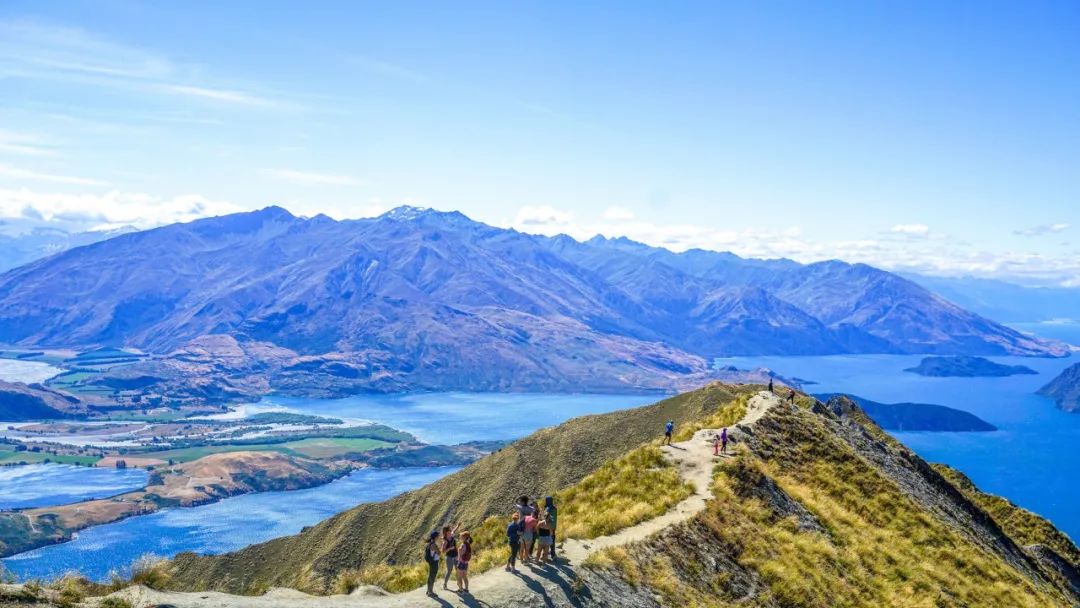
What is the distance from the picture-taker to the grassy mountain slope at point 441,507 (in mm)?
67688

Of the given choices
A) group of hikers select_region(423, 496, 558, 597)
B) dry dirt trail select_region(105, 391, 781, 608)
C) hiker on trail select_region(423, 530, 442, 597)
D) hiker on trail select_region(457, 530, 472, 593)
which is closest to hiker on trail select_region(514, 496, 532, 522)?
group of hikers select_region(423, 496, 558, 597)

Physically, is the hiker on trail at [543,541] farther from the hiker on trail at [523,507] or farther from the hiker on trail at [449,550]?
the hiker on trail at [449,550]

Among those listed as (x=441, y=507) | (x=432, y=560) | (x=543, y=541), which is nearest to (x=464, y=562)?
(x=432, y=560)

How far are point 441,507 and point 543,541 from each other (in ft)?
164

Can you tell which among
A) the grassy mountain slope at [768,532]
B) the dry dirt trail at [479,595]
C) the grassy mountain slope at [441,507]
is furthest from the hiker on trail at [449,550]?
the grassy mountain slope at [441,507]

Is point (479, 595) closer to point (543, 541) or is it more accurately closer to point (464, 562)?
point (464, 562)

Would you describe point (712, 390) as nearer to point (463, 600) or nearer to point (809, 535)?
point (809, 535)

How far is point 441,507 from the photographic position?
76375 mm

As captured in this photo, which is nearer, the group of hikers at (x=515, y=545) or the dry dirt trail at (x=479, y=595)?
the dry dirt trail at (x=479, y=595)

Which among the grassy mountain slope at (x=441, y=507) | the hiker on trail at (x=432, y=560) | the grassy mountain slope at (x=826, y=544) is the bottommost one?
the grassy mountain slope at (x=441, y=507)

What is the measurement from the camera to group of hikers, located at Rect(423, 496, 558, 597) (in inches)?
1059

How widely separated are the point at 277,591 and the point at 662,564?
15830 millimetres

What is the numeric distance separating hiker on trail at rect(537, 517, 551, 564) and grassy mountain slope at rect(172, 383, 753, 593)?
36.8 meters

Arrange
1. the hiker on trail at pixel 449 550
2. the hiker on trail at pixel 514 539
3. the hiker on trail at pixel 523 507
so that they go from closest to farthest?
the hiker on trail at pixel 449 550, the hiker on trail at pixel 514 539, the hiker on trail at pixel 523 507
